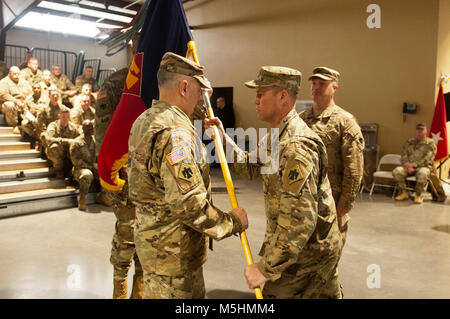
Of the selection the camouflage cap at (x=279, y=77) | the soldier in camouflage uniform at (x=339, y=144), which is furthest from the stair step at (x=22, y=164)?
the camouflage cap at (x=279, y=77)

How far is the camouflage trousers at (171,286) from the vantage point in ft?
5.55

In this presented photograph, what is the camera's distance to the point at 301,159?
1.59 metres

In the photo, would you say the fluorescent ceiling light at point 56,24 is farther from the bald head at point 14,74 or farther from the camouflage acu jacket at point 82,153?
the camouflage acu jacket at point 82,153

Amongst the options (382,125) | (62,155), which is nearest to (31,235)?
(62,155)

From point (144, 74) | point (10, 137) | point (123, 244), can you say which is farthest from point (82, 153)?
point (144, 74)

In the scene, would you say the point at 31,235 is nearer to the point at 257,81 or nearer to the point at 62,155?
the point at 62,155

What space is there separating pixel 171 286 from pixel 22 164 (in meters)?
5.84

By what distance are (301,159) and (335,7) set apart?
7.95 meters

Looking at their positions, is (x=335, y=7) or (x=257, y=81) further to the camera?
(x=335, y=7)

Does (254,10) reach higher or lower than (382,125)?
higher

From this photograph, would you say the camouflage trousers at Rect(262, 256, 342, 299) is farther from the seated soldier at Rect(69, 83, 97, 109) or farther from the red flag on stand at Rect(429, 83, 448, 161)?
the seated soldier at Rect(69, 83, 97, 109)

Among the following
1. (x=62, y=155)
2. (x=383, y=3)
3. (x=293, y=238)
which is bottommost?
(x=62, y=155)

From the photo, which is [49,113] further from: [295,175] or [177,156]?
[295,175]

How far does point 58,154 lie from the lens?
6.41m
